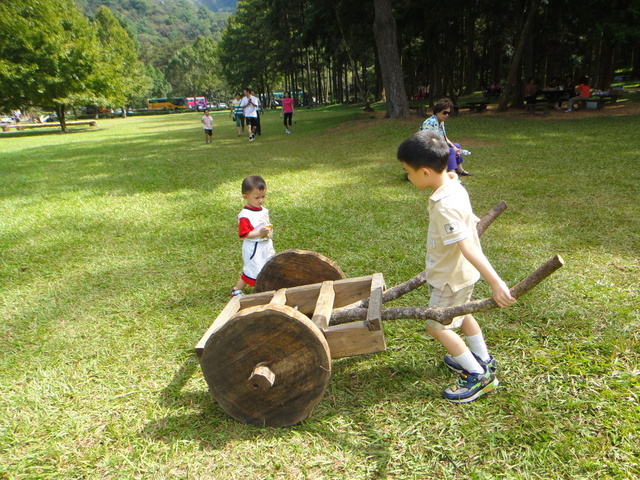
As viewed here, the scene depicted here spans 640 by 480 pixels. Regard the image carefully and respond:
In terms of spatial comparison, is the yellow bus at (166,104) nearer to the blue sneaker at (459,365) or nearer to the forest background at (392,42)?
the forest background at (392,42)

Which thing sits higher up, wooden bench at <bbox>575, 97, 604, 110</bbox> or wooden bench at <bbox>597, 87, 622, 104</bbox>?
wooden bench at <bbox>597, 87, 622, 104</bbox>

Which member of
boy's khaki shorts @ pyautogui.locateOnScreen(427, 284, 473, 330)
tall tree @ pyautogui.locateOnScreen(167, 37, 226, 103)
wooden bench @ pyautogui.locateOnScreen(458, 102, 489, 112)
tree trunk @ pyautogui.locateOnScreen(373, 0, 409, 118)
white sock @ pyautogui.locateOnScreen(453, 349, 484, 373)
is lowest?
white sock @ pyautogui.locateOnScreen(453, 349, 484, 373)

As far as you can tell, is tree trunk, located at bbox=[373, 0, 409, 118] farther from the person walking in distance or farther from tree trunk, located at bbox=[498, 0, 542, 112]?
the person walking in distance

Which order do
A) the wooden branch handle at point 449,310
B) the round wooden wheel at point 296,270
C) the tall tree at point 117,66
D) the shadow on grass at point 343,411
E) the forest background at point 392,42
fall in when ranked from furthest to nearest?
the tall tree at point 117,66 < the forest background at point 392,42 < the round wooden wheel at point 296,270 < the shadow on grass at point 343,411 < the wooden branch handle at point 449,310

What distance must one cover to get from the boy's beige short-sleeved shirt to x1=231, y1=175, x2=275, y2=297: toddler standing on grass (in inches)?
64.8

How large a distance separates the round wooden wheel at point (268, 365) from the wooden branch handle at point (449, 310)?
47 cm

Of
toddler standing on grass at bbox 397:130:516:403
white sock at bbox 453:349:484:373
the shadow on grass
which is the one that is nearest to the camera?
toddler standing on grass at bbox 397:130:516:403

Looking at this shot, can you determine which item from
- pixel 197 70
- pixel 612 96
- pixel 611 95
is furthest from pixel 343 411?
pixel 197 70

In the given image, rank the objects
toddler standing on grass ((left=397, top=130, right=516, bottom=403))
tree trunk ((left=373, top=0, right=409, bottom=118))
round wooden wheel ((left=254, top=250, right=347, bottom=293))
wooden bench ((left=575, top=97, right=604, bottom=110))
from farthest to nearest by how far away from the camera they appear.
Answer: wooden bench ((left=575, top=97, right=604, bottom=110)) < tree trunk ((left=373, top=0, right=409, bottom=118)) < round wooden wheel ((left=254, top=250, right=347, bottom=293)) < toddler standing on grass ((left=397, top=130, right=516, bottom=403))

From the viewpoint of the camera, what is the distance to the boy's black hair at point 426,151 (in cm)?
223

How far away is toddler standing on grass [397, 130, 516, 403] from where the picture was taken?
2188mm

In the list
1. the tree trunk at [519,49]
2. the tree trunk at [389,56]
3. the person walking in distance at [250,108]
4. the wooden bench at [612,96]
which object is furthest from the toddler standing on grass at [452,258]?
the wooden bench at [612,96]

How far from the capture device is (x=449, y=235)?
2199 mm

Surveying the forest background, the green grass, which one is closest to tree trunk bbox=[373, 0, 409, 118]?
the forest background
